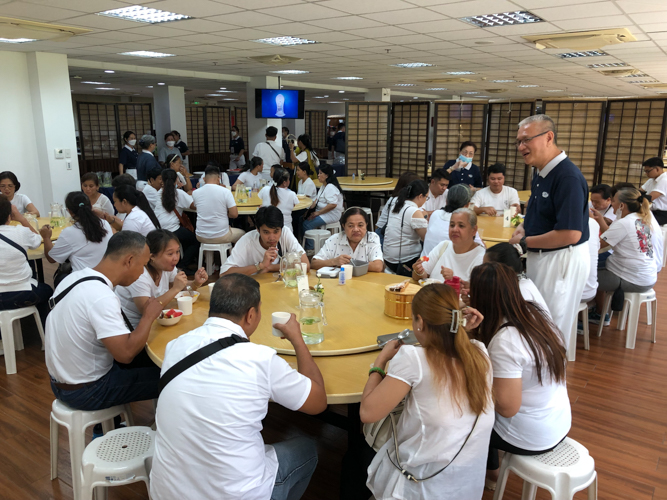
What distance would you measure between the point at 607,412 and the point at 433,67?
7.08 m

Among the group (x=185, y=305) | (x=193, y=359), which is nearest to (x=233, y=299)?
(x=193, y=359)

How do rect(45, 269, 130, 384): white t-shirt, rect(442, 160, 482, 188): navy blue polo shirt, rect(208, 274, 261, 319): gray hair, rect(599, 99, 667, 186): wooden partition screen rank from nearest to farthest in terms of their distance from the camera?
1. rect(208, 274, 261, 319): gray hair
2. rect(45, 269, 130, 384): white t-shirt
3. rect(442, 160, 482, 188): navy blue polo shirt
4. rect(599, 99, 667, 186): wooden partition screen

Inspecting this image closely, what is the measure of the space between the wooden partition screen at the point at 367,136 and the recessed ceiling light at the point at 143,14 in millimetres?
5209

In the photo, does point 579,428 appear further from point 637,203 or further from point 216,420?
point 216,420

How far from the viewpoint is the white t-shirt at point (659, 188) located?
6461 millimetres

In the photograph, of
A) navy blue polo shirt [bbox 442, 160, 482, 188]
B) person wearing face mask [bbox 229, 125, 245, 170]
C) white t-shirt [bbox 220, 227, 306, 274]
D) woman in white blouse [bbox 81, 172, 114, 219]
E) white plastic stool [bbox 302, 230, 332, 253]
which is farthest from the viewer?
person wearing face mask [bbox 229, 125, 245, 170]

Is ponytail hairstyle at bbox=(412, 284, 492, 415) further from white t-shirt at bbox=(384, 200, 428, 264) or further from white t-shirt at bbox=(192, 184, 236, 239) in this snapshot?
white t-shirt at bbox=(192, 184, 236, 239)

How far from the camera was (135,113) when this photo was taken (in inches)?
612

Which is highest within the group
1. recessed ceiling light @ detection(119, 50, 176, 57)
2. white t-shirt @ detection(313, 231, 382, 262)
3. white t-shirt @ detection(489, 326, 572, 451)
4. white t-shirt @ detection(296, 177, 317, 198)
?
recessed ceiling light @ detection(119, 50, 176, 57)

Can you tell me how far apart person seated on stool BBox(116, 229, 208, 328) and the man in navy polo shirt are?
2.12m

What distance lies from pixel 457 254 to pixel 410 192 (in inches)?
55.3

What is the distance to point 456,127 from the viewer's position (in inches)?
360

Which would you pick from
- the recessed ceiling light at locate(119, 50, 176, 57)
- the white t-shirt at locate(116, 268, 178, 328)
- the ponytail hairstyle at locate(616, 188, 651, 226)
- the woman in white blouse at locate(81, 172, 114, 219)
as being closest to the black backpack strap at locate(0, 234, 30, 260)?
the white t-shirt at locate(116, 268, 178, 328)

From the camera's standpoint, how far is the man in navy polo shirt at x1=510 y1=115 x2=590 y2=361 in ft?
9.29
